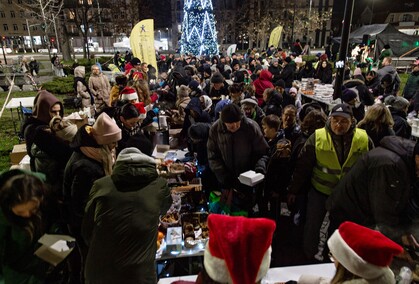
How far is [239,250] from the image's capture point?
1583 millimetres

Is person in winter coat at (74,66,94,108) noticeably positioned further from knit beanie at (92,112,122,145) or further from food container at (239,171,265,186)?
food container at (239,171,265,186)

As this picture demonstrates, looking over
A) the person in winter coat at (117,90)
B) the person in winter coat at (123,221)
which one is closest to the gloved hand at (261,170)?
the person in winter coat at (123,221)

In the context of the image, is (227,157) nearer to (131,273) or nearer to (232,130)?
(232,130)

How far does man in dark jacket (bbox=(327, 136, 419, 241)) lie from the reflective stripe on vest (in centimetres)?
26

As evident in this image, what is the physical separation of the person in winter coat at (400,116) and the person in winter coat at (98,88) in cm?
694

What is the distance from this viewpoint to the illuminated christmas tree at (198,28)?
70.5ft

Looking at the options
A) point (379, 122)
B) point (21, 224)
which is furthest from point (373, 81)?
point (21, 224)

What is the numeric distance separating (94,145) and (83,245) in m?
1.14

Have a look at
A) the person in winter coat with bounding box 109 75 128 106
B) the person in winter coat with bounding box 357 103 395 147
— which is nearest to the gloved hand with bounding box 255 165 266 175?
the person in winter coat with bounding box 357 103 395 147

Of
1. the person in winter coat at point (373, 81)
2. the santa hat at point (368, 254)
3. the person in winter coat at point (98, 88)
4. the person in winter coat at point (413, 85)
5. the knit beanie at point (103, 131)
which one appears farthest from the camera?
the person in winter coat at point (373, 81)

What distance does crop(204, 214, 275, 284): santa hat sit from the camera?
5.19 ft

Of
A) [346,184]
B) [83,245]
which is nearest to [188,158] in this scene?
[83,245]

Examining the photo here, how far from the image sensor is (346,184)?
3.15 meters

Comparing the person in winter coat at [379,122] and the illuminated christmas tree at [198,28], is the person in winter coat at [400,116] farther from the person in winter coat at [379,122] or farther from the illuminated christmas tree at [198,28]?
the illuminated christmas tree at [198,28]
